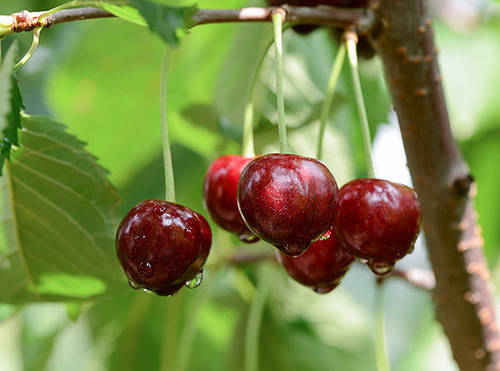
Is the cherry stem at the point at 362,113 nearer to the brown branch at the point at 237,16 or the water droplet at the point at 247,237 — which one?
the brown branch at the point at 237,16

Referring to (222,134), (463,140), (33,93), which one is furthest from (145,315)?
(33,93)

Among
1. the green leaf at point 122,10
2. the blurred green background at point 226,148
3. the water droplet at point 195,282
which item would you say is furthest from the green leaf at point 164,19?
the blurred green background at point 226,148

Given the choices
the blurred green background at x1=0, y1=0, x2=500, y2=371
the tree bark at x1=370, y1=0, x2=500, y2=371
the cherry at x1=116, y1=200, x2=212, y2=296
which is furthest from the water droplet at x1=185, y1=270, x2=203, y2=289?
the blurred green background at x1=0, y1=0, x2=500, y2=371

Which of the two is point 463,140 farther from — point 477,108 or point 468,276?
point 468,276

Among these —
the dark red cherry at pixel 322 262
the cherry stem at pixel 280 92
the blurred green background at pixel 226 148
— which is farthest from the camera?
the blurred green background at pixel 226 148

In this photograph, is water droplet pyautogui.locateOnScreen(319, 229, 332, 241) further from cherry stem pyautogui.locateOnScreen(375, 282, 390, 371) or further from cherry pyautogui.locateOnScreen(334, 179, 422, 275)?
cherry stem pyautogui.locateOnScreen(375, 282, 390, 371)

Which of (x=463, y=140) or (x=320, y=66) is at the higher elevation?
(x=320, y=66)
